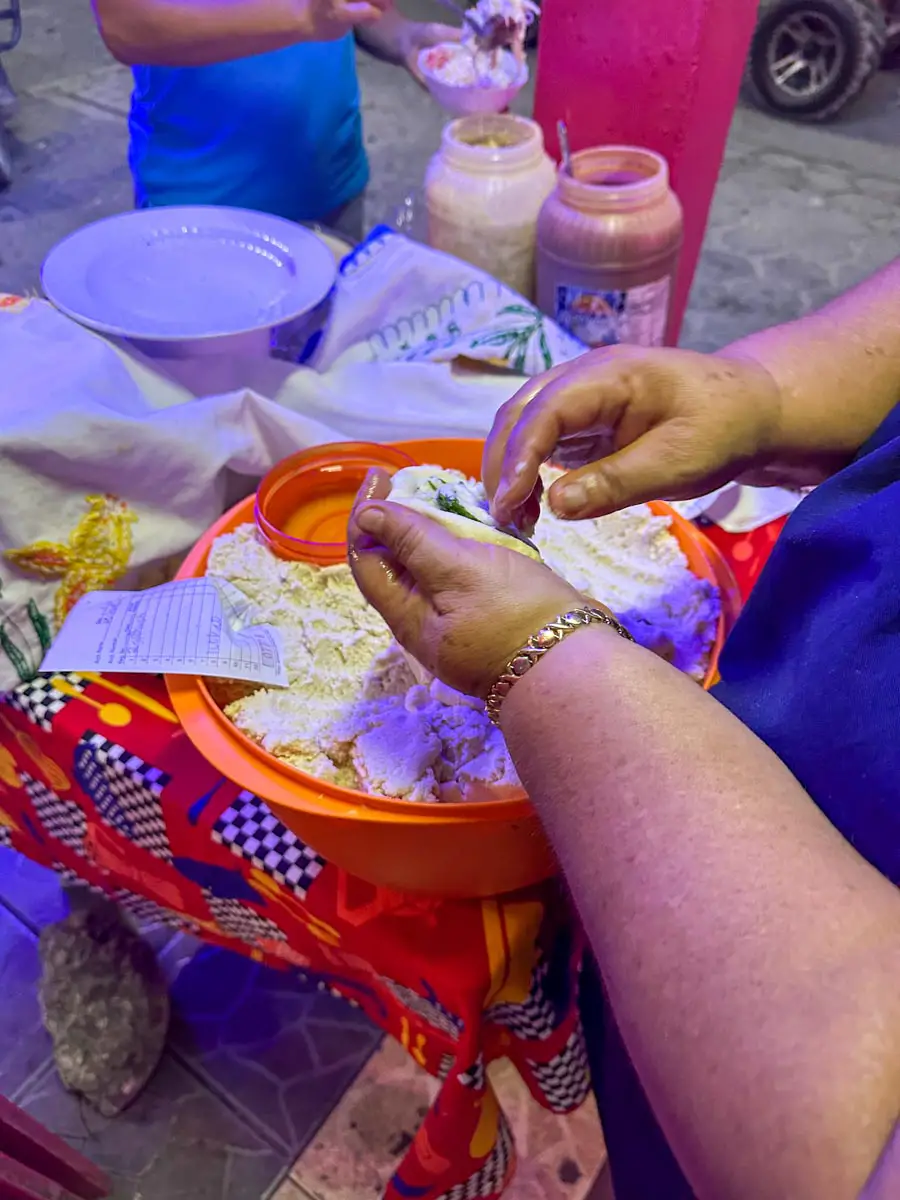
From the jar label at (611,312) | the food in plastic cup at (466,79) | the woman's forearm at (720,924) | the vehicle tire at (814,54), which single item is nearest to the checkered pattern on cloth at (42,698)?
the woman's forearm at (720,924)

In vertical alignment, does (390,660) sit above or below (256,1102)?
above

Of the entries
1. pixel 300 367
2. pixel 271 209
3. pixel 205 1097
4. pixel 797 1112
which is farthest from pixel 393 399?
pixel 205 1097

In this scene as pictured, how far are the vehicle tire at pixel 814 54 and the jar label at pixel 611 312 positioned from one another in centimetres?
295

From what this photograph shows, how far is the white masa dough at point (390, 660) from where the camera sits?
1.87 ft

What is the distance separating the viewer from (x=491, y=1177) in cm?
84

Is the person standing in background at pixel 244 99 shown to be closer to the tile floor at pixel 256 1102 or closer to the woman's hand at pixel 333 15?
the woman's hand at pixel 333 15

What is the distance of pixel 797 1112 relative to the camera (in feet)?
1.03

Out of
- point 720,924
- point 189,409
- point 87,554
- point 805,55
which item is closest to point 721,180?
point 805,55

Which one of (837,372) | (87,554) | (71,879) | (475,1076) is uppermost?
(837,372)

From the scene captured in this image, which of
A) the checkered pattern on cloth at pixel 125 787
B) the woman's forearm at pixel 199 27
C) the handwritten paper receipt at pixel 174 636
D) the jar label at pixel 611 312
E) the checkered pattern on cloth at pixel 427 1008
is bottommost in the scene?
the checkered pattern on cloth at pixel 427 1008

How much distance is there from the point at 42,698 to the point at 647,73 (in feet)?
3.80

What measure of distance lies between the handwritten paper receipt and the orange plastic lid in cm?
10

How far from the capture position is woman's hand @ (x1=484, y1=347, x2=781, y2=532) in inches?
23.0

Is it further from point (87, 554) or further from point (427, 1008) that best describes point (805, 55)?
point (427, 1008)
